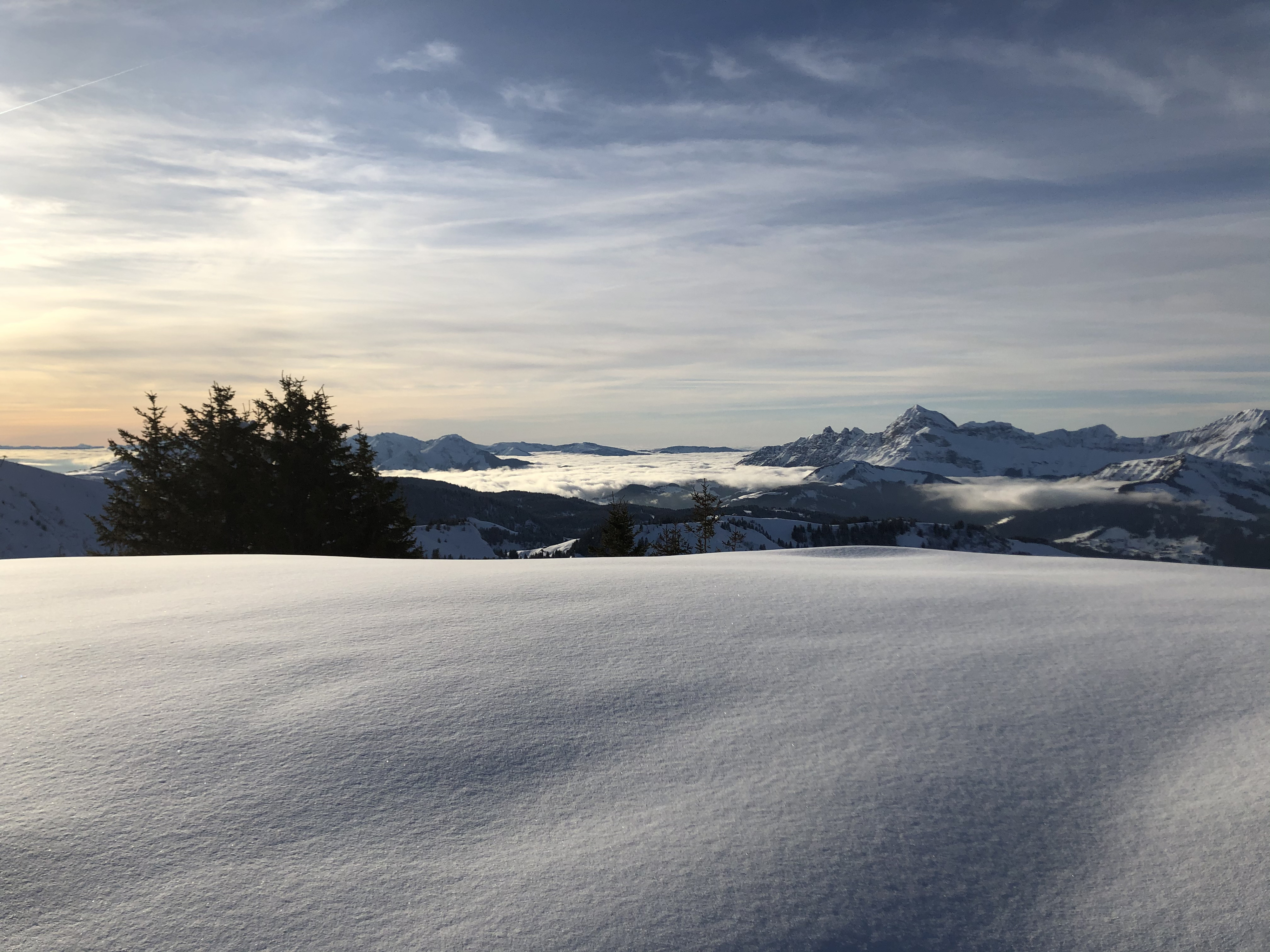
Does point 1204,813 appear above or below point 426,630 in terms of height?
below

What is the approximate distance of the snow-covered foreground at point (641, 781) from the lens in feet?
8.07

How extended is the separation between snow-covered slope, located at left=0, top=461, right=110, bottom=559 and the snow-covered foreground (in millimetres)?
92003

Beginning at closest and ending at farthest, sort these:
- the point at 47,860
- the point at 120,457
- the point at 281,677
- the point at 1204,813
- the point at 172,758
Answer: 1. the point at 47,860
2. the point at 1204,813
3. the point at 172,758
4. the point at 281,677
5. the point at 120,457

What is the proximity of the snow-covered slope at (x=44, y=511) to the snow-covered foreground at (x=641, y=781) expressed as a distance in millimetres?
92003

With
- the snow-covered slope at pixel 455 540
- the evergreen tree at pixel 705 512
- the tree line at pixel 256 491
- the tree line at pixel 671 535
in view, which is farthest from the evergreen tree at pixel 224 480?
the snow-covered slope at pixel 455 540

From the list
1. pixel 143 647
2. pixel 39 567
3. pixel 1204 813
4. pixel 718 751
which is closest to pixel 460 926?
pixel 718 751

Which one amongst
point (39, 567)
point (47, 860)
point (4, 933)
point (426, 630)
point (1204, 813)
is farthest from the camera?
point (39, 567)

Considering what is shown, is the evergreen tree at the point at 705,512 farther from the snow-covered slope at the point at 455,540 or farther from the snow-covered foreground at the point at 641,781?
the snow-covered slope at the point at 455,540

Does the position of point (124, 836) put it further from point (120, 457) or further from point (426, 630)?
point (120, 457)

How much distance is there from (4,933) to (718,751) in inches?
113

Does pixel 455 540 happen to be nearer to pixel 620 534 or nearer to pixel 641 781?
pixel 620 534

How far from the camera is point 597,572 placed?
26.1 ft

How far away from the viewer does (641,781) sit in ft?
10.7

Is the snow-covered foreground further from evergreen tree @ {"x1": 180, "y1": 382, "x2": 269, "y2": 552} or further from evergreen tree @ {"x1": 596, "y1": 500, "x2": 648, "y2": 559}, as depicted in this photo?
evergreen tree @ {"x1": 596, "y1": 500, "x2": 648, "y2": 559}
